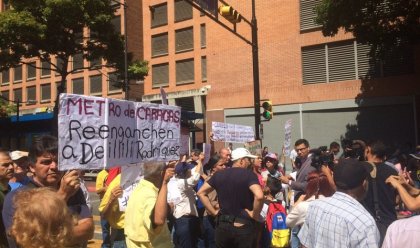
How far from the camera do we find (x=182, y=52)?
118 feet

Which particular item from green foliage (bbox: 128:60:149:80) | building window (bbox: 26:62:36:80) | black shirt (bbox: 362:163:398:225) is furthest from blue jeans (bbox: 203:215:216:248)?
building window (bbox: 26:62:36:80)

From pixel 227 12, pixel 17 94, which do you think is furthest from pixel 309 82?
pixel 17 94

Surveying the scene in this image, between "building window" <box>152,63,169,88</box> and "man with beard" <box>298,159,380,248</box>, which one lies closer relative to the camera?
"man with beard" <box>298,159,380,248</box>

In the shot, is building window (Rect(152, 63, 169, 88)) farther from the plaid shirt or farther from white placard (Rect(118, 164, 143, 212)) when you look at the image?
the plaid shirt

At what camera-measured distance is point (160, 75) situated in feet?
123

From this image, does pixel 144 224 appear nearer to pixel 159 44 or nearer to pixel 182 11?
pixel 182 11

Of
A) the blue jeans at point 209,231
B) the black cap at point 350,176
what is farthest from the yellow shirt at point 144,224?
the blue jeans at point 209,231

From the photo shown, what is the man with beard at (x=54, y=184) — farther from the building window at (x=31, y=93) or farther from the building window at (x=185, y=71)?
the building window at (x=31, y=93)

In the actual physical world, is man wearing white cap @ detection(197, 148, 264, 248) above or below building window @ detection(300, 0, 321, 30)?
below

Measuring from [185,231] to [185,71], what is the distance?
96.9ft

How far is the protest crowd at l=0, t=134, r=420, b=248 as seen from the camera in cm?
258

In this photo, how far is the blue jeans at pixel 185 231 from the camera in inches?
273

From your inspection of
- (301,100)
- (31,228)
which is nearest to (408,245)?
(31,228)

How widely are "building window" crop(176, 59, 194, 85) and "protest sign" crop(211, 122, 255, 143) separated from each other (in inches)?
932
